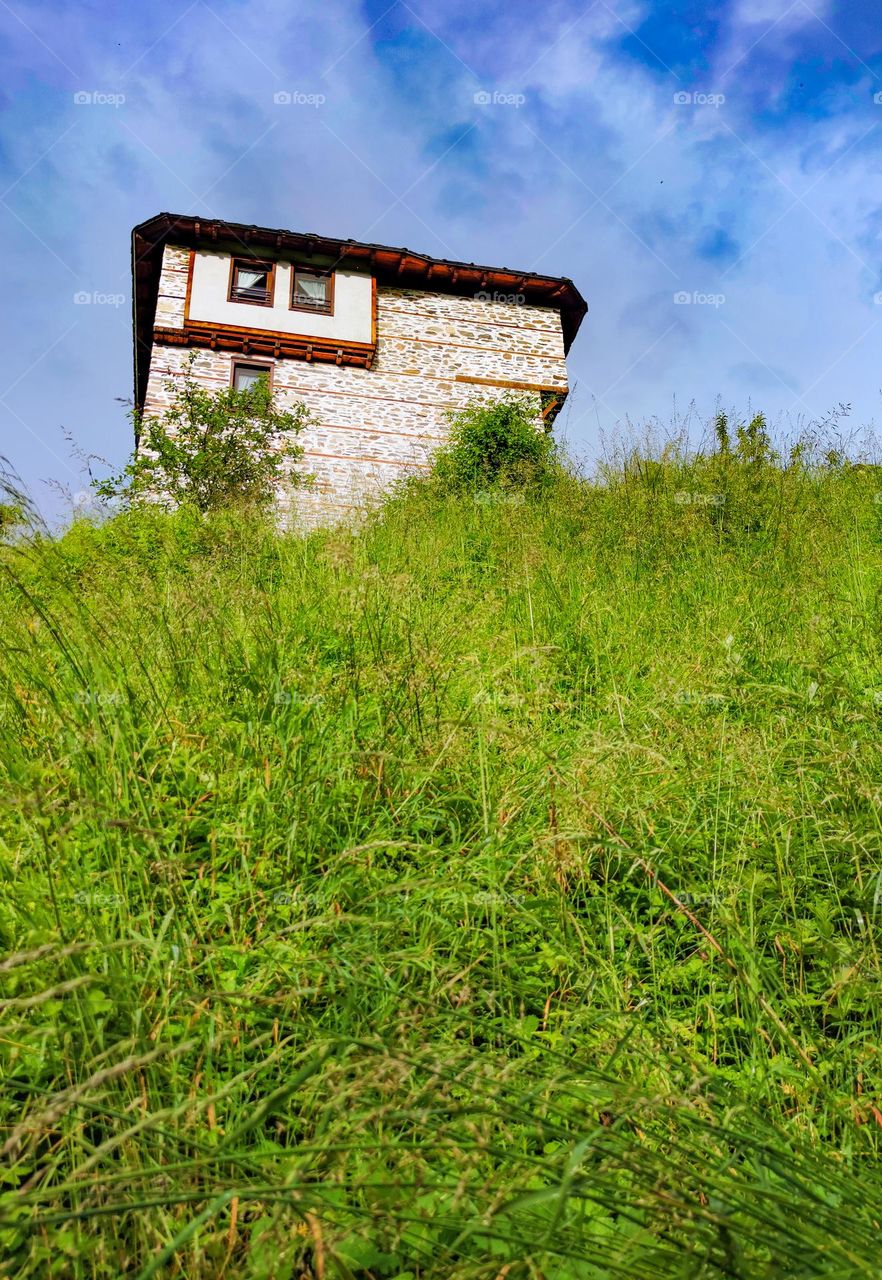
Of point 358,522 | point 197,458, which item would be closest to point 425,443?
point 197,458

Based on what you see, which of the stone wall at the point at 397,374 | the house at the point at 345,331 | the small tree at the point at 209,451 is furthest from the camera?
the house at the point at 345,331

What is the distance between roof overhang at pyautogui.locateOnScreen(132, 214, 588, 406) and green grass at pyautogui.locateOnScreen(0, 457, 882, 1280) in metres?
15.3

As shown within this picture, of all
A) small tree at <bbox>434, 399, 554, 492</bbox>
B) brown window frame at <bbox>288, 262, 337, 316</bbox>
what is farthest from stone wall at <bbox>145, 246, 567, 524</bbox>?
brown window frame at <bbox>288, 262, 337, 316</bbox>

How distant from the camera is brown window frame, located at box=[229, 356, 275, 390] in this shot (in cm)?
1653

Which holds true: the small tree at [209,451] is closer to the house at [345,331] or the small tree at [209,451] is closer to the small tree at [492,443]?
the house at [345,331]

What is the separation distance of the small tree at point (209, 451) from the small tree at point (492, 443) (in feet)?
9.89

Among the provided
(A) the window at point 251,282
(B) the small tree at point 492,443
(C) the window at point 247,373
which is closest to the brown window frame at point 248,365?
(C) the window at point 247,373

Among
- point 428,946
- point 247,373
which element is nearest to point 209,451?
point 247,373

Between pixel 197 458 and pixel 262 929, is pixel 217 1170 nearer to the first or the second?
pixel 262 929

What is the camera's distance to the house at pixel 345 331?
16.4 meters

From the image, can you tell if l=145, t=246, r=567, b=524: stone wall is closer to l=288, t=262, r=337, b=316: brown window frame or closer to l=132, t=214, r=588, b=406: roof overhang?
l=132, t=214, r=588, b=406: roof overhang

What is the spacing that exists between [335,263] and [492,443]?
669 centimetres

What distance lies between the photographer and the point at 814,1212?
3.95 feet

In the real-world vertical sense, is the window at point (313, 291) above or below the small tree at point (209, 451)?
above
